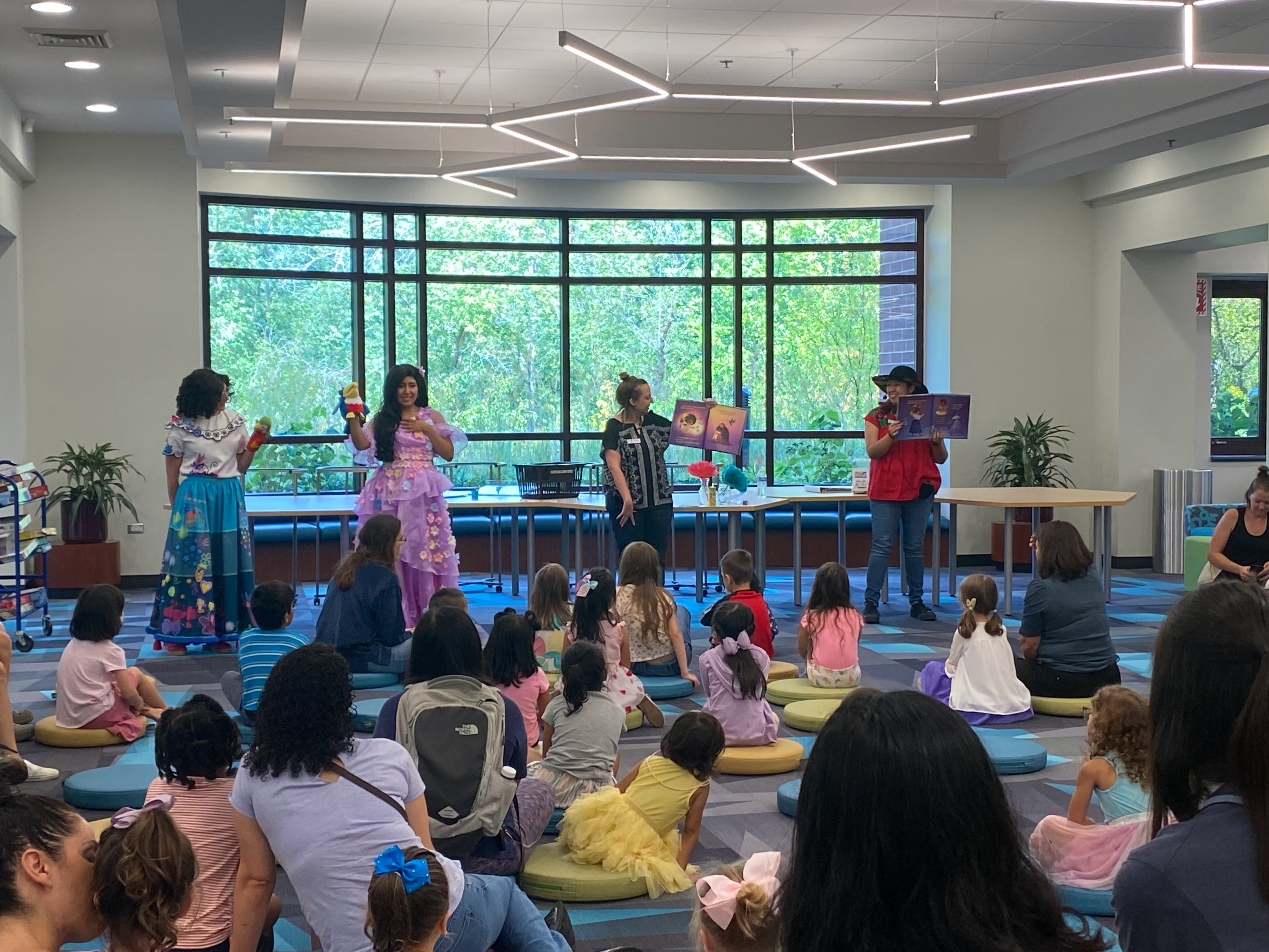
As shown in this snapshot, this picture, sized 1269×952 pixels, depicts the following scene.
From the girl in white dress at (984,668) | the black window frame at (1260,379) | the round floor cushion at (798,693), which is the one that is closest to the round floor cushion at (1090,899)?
the girl in white dress at (984,668)

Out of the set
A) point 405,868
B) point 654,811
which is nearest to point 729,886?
point 405,868

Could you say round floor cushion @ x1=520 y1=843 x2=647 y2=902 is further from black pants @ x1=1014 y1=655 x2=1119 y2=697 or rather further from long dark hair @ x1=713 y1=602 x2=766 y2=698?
black pants @ x1=1014 y1=655 x2=1119 y2=697

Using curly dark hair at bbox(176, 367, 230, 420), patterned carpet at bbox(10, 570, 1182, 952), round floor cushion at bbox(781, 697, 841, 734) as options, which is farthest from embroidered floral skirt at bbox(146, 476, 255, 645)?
round floor cushion at bbox(781, 697, 841, 734)

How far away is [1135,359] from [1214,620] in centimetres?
1080

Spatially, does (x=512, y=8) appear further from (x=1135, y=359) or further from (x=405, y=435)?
(x=1135, y=359)

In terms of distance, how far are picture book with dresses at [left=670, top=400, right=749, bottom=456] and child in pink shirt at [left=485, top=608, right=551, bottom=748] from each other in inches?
180

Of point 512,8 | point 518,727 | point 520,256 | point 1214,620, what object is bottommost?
point 518,727

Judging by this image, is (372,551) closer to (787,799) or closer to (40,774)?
(40,774)

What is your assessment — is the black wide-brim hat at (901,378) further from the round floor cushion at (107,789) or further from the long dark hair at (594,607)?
the round floor cushion at (107,789)

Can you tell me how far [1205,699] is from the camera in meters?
1.41

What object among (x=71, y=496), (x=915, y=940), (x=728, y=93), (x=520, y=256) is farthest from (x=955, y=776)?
(x=520, y=256)

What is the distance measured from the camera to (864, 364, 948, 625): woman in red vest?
875cm

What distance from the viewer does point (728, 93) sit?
6.82 m

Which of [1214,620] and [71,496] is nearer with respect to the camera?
[1214,620]
